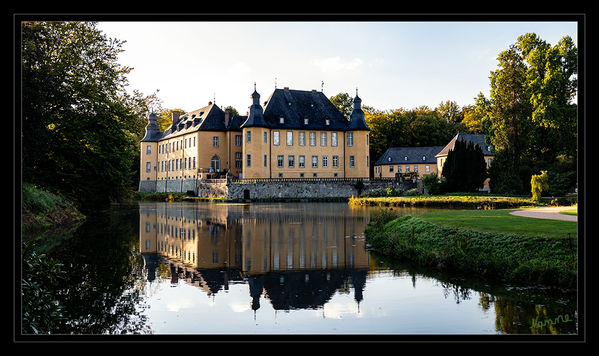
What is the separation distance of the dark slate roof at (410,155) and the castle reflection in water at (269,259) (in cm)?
5139

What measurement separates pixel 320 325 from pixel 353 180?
44742 millimetres

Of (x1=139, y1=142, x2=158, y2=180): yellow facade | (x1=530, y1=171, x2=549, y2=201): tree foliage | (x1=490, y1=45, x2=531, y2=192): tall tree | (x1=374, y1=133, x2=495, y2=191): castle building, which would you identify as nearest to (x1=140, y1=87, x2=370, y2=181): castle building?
(x1=374, y1=133, x2=495, y2=191): castle building

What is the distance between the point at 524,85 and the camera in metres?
37.2

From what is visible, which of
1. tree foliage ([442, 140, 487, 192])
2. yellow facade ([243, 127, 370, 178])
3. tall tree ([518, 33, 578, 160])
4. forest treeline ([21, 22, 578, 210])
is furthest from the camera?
yellow facade ([243, 127, 370, 178])

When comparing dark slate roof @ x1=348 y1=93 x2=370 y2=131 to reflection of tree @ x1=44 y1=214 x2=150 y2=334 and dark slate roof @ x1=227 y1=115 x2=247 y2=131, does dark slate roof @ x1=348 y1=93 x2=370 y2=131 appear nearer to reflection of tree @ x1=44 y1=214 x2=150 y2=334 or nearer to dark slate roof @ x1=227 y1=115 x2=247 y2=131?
dark slate roof @ x1=227 y1=115 x2=247 y2=131

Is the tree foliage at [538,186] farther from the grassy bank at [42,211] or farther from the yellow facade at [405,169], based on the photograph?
the yellow facade at [405,169]

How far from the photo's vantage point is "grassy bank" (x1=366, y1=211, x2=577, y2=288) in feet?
27.3

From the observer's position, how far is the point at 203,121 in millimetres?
58406

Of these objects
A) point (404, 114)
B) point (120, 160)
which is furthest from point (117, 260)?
point (404, 114)

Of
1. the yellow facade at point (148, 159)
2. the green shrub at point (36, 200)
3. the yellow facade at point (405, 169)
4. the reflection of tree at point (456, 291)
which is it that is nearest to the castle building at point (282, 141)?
the yellow facade at point (405, 169)

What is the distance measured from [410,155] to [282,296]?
62610 mm

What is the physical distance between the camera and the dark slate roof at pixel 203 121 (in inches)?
2292

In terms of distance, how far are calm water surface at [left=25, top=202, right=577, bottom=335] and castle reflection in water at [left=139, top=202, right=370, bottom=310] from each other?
3cm
